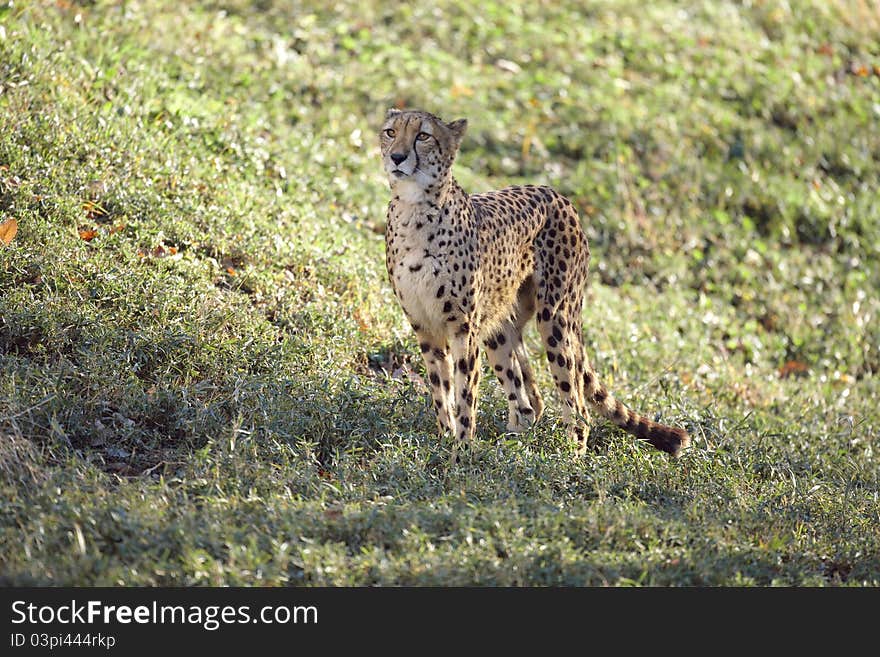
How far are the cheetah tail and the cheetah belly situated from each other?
1186 mm

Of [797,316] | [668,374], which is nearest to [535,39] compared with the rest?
[797,316]

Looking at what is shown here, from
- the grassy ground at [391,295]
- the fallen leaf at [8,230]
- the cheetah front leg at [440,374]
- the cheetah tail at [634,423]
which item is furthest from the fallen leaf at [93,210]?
the cheetah tail at [634,423]

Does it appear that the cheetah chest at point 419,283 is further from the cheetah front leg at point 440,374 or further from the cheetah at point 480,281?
the cheetah front leg at point 440,374

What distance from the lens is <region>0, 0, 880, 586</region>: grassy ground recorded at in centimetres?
481

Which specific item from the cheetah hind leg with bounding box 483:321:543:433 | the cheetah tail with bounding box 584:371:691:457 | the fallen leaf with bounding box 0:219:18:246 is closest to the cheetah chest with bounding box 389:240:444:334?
the cheetah hind leg with bounding box 483:321:543:433

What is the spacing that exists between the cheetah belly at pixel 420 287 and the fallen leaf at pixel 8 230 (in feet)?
7.13

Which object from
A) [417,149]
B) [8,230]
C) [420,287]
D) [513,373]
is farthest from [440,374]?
[8,230]

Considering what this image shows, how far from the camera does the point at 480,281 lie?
19.7 ft

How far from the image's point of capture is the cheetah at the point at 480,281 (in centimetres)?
581

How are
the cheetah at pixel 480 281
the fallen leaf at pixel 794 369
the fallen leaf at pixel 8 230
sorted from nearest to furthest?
the cheetah at pixel 480 281
the fallen leaf at pixel 8 230
the fallen leaf at pixel 794 369

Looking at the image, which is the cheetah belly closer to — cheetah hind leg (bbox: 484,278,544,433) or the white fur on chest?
the white fur on chest

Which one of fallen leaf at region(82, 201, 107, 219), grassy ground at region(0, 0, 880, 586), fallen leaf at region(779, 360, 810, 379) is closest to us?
grassy ground at region(0, 0, 880, 586)

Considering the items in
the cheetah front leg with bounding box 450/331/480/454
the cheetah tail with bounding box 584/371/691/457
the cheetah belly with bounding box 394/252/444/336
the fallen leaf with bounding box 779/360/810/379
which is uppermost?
the cheetah belly with bounding box 394/252/444/336

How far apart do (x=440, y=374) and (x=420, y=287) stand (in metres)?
0.47
